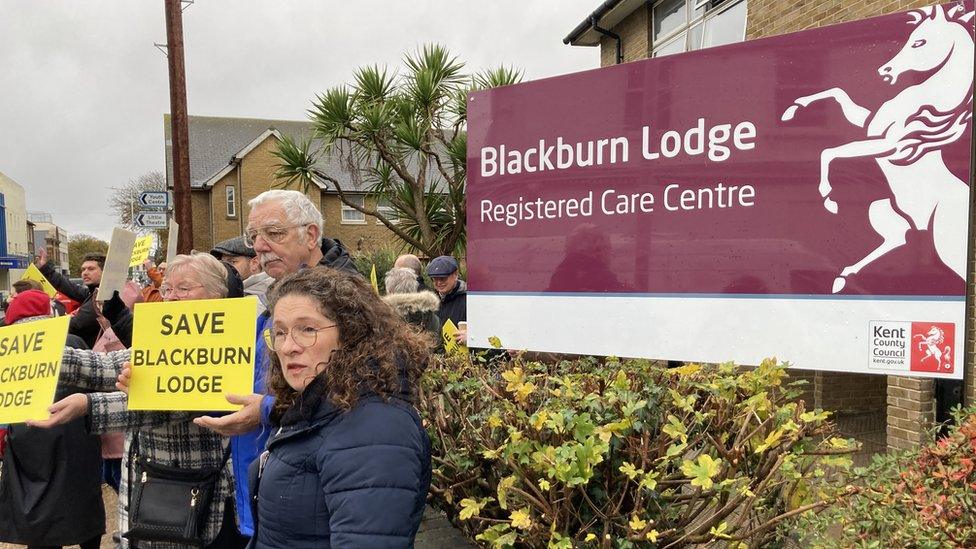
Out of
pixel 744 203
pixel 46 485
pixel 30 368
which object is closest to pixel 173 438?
pixel 30 368

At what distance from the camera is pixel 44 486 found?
3.61 metres

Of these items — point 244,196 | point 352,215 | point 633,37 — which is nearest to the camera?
point 633,37

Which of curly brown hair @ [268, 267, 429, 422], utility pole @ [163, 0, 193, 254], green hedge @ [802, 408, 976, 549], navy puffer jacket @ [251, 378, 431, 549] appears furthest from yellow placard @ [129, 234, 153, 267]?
green hedge @ [802, 408, 976, 549]

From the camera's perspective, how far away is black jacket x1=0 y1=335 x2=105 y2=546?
358 cm

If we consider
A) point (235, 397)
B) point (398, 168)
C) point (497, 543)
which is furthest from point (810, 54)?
point (398, 168)

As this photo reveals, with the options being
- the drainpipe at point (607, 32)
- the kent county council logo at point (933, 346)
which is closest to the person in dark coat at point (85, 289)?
the kent county council logo at point (933, 346)

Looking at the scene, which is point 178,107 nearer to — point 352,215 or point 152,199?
point 152,199

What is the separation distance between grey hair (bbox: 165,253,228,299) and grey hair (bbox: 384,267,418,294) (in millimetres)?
2363

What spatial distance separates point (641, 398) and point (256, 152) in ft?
111

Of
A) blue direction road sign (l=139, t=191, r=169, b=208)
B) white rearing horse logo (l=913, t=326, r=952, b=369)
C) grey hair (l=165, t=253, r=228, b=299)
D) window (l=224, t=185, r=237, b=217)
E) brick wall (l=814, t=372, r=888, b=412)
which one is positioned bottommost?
brick wall (l=814, t=372, r=888, b=412)

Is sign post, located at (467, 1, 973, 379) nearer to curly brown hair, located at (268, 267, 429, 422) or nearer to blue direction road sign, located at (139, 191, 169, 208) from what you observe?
curly brown hair, located at (268, 267, 429, 422)

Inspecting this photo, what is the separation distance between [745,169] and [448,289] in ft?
10.1

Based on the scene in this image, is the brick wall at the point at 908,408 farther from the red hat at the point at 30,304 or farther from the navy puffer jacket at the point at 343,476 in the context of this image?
the red hat at the point at 30,304

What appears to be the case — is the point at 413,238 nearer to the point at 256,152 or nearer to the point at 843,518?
the point at 843,518
